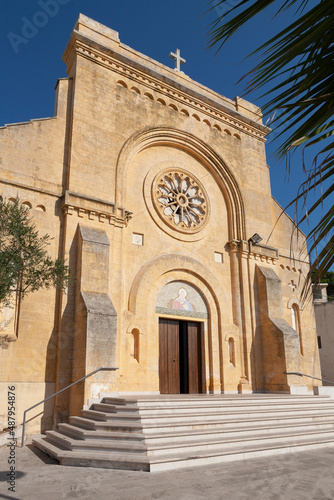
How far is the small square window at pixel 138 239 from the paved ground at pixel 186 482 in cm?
826

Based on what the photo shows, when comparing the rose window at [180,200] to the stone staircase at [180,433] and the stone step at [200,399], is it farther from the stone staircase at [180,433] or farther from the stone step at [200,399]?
the stone staircase at [180,433]

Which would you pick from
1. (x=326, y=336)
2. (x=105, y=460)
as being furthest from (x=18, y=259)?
(x=326, y=336)

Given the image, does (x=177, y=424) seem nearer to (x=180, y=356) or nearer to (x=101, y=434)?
(x=101, y=434)

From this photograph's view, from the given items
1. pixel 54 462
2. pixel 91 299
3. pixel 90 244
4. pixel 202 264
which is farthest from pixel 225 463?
pixel 202 264

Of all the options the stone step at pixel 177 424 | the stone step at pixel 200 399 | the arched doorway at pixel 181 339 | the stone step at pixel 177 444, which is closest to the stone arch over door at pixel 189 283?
the arched doorway at pixel 181 339

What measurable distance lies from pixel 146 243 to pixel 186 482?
31.5 feet

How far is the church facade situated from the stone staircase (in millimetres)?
1998

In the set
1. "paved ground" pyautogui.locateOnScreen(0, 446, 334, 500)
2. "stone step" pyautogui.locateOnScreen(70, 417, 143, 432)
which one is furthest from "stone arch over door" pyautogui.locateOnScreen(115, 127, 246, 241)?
"paved ground" pyautogui.locateOnScreen(0, 446, 334, 500)

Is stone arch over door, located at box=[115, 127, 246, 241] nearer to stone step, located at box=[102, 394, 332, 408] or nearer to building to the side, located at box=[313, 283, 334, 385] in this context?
stone step, located at box=[102, 394, 332, 408]

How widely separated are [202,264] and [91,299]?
5.75 m

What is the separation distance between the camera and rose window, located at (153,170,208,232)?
16.1 metres

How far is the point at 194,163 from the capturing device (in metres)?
18.0

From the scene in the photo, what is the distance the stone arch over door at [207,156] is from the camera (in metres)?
16.1

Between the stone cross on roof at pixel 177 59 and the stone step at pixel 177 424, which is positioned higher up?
the stone cross on roof at pixel 177 59
